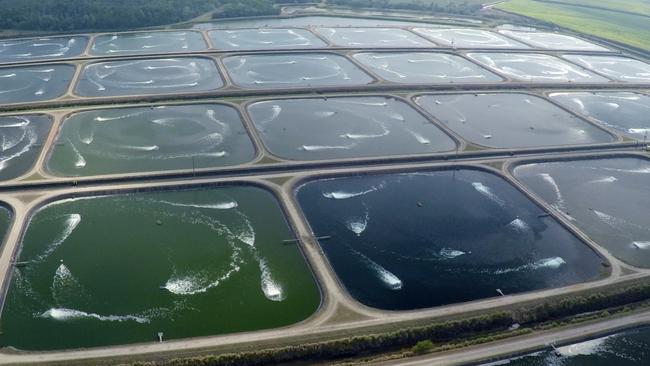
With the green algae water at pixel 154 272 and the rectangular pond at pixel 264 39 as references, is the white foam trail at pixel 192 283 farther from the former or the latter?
the rectangular pond at pixel 264 39

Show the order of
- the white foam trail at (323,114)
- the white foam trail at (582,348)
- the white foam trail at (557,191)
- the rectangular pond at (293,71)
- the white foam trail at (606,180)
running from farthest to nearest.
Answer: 1. the rectangular pond at (293,71)
2. the white foam trail at (323,114)
3. the white foam trail at (606,180)
4. the white foam trail at (557,191)
5. the white foam trail at (582,348)

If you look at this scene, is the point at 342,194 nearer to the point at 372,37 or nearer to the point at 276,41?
the point at 276,41

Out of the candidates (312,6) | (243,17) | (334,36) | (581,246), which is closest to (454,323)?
(581,246)

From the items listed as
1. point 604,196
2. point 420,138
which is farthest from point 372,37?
point 604,196

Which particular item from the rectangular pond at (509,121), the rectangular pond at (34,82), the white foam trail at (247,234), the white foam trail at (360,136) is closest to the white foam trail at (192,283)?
the white foam trail at (247,234)

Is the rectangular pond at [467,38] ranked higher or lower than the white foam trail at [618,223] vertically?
higher
